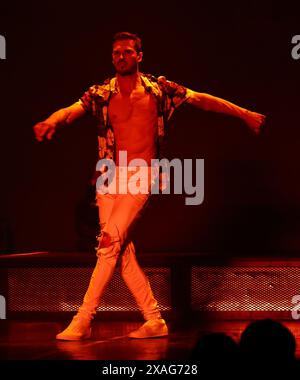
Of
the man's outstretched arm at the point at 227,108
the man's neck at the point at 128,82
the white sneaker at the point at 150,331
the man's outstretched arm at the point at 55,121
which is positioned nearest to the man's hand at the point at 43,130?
the man's outstretched arm at the point at 55,121

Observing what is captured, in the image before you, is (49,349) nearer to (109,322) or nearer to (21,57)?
(109,322)

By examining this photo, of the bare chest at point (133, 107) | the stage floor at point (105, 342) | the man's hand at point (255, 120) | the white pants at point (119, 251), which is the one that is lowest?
the stage floor at point (105, 342)

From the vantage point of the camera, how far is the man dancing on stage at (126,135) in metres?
3.81

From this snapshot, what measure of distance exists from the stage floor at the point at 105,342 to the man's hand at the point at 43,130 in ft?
2.86

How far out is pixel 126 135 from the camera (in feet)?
12.7

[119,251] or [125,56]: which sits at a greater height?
[125,56]

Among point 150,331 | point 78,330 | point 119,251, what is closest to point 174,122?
point 119,251

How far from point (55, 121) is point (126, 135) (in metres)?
0.31

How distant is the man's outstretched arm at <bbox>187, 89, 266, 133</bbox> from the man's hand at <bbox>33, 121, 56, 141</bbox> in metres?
0.64

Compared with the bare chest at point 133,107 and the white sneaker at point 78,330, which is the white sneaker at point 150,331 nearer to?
the white sneaker at point 78,330

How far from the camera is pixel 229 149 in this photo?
5168 mm

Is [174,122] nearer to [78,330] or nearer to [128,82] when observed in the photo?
[128,82]
